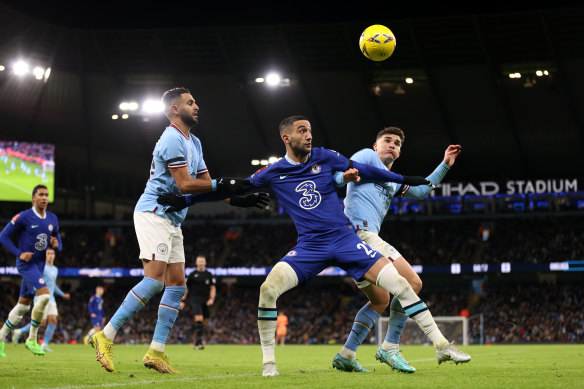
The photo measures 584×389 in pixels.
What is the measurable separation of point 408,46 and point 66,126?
18.4 meters

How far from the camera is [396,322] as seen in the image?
7.92 metres

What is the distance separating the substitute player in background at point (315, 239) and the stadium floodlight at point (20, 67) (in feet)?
92.4

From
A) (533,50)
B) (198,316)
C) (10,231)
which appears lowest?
(198,316)

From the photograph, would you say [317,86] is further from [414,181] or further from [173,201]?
[173,201]

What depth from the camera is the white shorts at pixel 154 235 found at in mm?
7379

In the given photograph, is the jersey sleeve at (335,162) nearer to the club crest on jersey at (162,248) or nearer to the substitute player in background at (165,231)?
the substitute player in background at (165,231)

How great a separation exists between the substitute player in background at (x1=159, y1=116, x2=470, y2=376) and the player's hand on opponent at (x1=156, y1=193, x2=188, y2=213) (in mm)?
718

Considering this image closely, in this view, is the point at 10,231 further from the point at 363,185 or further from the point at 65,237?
the point at 65,237

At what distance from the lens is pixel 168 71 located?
120 ft

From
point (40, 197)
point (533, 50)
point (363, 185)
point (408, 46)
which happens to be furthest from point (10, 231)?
point (533, 50)

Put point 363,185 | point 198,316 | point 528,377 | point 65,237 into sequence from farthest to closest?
point 65,237 → point 198,316 → point 363,185 → point 528,377

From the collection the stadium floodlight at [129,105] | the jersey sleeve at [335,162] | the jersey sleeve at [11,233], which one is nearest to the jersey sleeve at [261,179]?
the jersey sleeve at [335,162]

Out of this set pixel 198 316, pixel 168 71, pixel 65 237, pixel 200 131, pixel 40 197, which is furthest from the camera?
pixel 65 237

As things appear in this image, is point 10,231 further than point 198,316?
No
